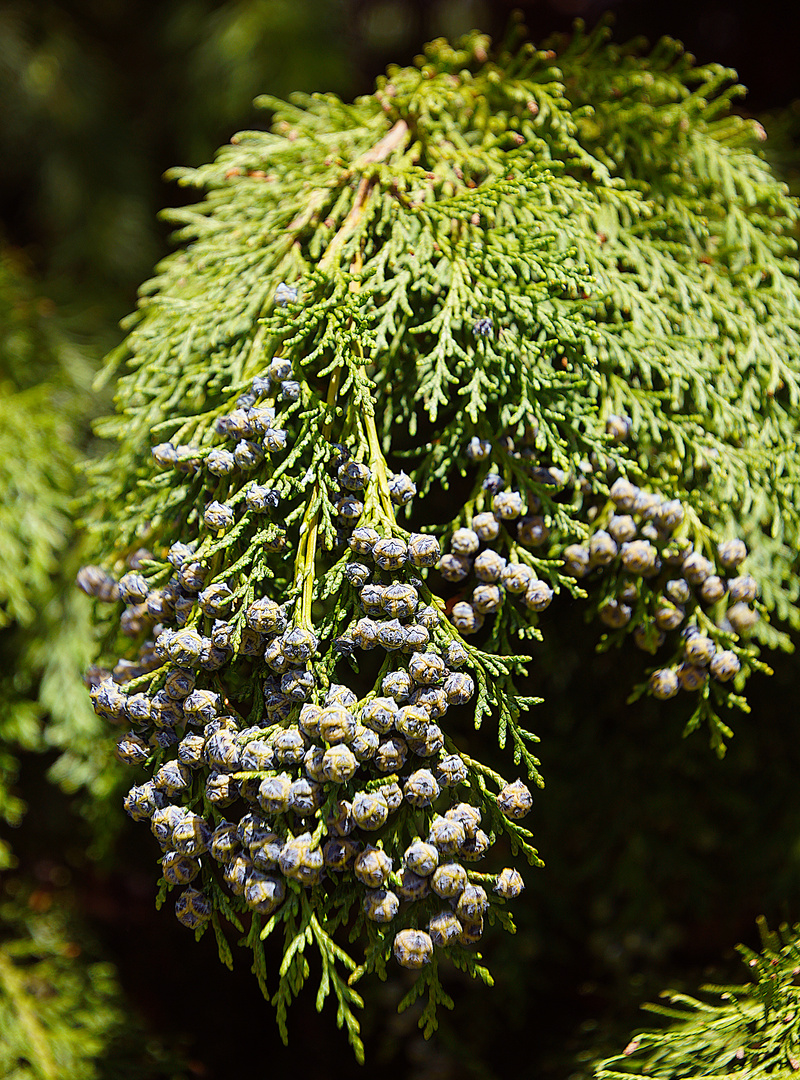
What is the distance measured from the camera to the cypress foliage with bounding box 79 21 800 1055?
1.77 feet

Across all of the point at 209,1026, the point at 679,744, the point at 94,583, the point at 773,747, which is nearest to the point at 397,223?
the point at 94,583

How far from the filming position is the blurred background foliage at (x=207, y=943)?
963 mm

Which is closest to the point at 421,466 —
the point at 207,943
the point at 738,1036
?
the point at 738,1036

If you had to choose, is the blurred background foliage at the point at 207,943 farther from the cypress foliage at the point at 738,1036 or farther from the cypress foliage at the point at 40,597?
the cypress foliage at the point at 738,1036

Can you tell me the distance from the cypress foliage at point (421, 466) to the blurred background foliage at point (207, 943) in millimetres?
236

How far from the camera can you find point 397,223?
0.68 metres

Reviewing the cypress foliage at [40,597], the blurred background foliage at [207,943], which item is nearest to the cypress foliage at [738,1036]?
the blurred background foliage at [207,943]

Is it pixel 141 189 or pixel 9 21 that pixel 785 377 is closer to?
pixel 141 189

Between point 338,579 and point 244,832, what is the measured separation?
0.18 meters

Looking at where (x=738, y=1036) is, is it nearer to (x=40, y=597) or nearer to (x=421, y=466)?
(x=421, y=466)

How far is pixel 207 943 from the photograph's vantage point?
1.21 meters

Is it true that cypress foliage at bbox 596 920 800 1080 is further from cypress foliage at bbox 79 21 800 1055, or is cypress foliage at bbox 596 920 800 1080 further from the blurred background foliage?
cypress foliage at bbox 79 21 800 1055

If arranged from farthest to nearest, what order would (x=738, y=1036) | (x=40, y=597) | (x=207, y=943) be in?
(x=207, y=943) < (x=40, y=597) < (x=738, y=1036)

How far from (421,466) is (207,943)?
907mm
